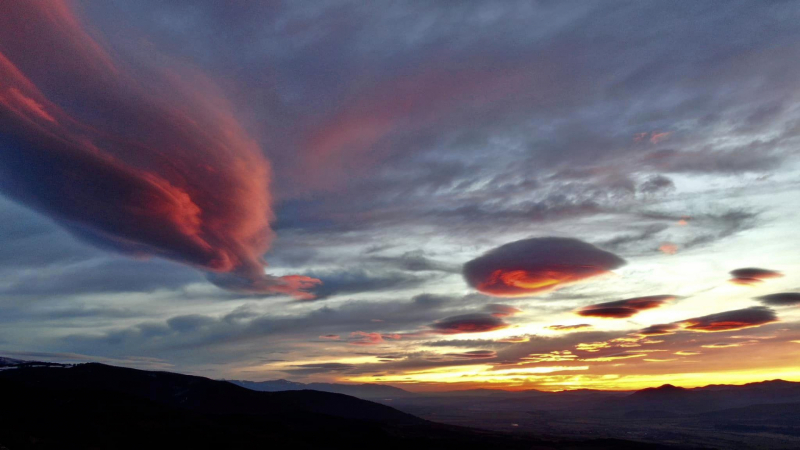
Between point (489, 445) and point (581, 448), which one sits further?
point (581, 448)

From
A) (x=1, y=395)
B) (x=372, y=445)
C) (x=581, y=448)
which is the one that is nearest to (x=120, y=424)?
(x=1, y=395)

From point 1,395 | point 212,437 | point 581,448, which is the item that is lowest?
point 581,448

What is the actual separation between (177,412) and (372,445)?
66.2 meters

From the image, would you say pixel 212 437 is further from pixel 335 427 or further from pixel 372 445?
pixel 335 427

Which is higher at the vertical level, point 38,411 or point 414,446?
point 38,411

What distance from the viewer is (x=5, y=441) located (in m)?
92.1

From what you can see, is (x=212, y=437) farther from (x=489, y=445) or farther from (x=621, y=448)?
(x=621, y=448)

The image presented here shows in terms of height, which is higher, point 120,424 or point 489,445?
point 120,424

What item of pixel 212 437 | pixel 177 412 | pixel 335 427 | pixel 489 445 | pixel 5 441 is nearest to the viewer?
pixel 5 441

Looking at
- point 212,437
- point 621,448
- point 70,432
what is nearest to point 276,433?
point 212,437

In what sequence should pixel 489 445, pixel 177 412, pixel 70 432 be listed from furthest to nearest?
pixel 489 445 < pixel 177 412 < pixel 70 432

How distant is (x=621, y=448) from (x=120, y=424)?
186 meters

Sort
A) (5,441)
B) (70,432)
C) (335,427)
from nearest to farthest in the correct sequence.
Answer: (5,441) → (70,432) → (335,427)

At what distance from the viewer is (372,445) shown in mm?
157625
